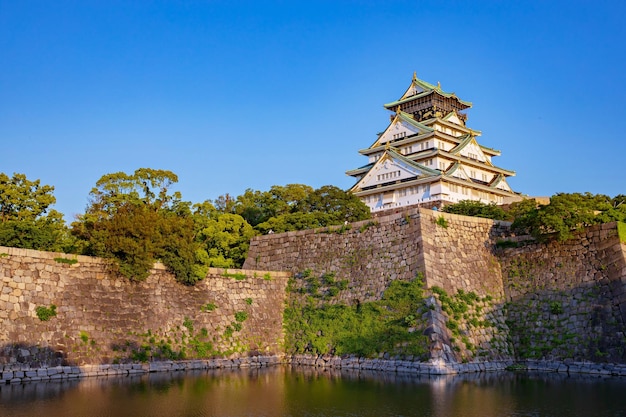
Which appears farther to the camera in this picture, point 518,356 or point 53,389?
point 518,356

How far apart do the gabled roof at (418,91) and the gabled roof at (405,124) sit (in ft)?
A: 10.1

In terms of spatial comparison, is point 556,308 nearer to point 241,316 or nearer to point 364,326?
point 364,326

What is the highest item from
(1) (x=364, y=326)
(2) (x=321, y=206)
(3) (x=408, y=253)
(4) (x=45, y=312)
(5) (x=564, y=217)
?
(2) (x=321, y=206)

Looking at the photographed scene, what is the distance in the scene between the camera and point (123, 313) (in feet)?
63.9

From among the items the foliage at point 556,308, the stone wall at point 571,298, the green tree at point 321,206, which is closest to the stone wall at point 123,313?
the green tree at point 321,206

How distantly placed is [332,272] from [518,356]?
7.77 metres

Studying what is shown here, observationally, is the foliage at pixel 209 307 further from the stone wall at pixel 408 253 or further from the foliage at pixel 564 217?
the foliage at pixel 564 217

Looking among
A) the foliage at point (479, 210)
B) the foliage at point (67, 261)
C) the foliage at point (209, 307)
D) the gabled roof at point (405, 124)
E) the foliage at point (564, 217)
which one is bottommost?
the foliage at point (209, 307)

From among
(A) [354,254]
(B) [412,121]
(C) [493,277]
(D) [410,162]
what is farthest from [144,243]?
(B) [412,121]

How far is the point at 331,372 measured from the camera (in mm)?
19391

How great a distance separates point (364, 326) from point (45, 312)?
10.6 m

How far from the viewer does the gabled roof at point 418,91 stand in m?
53.8

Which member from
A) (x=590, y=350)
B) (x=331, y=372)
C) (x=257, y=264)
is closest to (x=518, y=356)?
(x=590, y=350)

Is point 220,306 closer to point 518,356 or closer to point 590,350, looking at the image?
point 518,356
